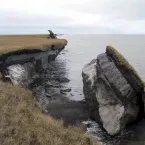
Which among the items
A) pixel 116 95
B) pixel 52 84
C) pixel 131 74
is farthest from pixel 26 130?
pixel 52 84

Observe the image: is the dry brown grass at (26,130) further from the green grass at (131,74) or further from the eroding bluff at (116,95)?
the green grass at (131,74)

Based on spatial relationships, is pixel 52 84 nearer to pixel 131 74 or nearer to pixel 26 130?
pixel 131 74

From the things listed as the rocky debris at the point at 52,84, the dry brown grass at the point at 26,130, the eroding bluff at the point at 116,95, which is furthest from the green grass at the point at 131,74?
the rocky debris at the point at 52,84

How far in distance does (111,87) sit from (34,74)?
45.0ft

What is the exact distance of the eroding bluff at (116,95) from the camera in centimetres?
2217

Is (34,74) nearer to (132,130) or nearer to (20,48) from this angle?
(20,48)

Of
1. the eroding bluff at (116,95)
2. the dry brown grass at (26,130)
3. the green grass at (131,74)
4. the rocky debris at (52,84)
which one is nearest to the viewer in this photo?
the dry brown grass at (26,130)

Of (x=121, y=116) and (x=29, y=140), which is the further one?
(x=121, y=116)

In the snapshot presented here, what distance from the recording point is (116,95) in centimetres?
2262

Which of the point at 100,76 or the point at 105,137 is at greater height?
the point at 100,76

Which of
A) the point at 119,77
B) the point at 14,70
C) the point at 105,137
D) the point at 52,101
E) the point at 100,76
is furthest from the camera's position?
the point at 52,101

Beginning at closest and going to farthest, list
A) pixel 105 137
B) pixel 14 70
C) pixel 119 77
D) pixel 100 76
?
pixel 105 137 < pixel 119 77 < pixel 100 76 < pixel 14 70

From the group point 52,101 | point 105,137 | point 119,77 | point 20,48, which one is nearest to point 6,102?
point 105,137

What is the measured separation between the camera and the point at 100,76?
2484 centimetres
